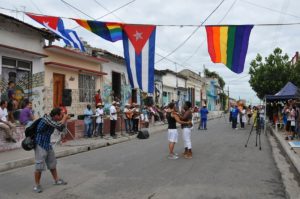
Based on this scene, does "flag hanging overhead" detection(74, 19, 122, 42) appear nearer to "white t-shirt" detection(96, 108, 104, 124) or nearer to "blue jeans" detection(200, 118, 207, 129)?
"white t-shirt" detection(96, 108, 104, 124)

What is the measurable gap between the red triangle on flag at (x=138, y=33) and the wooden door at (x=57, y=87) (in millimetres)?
7034

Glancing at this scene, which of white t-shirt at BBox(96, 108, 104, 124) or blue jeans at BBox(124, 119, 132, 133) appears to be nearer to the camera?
white t-shirt at BBox(96, 108, 104, 124)

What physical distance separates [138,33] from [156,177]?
228 inches

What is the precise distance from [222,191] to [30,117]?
910cm

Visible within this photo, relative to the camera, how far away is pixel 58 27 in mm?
13352

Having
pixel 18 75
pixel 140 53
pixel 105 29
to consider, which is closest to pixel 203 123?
pixel 140 53

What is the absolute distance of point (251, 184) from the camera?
304 inches

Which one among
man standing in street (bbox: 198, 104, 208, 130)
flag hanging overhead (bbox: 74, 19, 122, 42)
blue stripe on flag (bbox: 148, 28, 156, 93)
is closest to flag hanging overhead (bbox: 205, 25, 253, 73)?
blue stripe on flag (bbox: 148, 28, 156, 93)

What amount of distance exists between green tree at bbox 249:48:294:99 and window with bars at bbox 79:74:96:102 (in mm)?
18231

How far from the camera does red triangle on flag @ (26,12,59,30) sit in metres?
12.0

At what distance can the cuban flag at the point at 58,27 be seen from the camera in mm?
12172

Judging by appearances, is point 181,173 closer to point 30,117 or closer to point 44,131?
point 44,131

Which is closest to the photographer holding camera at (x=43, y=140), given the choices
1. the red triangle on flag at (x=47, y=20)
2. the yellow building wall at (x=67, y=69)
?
the red triangle on flag at (x=47, y=20)

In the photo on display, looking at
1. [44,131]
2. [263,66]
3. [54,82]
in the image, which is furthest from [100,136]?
[263,66]
